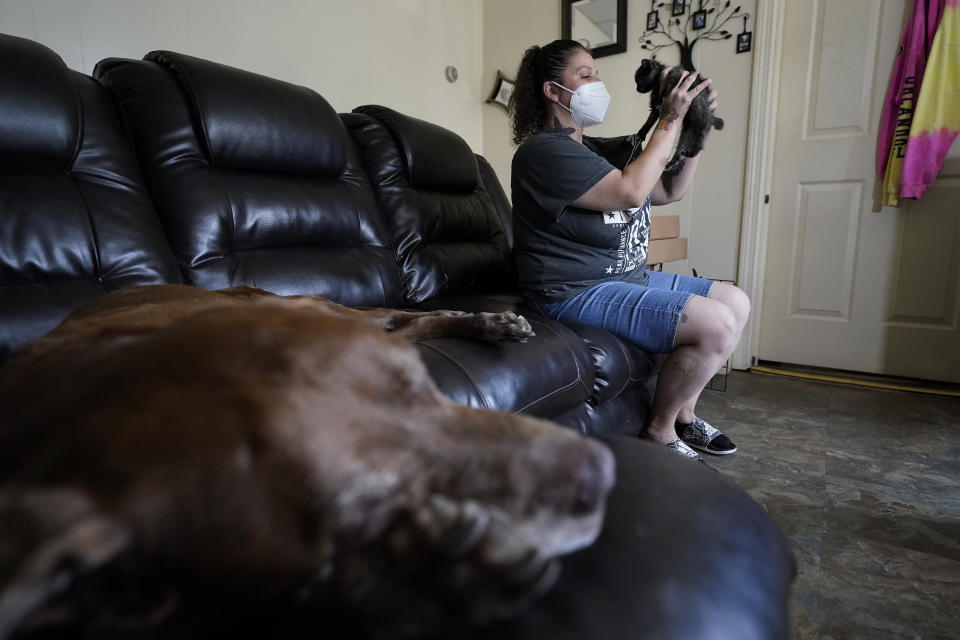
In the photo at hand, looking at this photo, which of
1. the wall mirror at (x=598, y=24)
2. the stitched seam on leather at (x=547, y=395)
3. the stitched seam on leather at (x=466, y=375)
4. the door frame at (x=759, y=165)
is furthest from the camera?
the wall mirror at (x=598, y=24)

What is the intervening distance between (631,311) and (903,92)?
226cm

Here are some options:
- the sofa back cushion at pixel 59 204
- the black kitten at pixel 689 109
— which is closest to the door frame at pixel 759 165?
the black kitten at pixel 689 109

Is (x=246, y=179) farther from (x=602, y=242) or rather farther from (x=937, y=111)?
(x=937, y=111)

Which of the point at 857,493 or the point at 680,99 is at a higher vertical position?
the point at 680,99

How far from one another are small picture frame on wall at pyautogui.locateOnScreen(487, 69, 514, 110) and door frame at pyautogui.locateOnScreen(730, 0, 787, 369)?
173 cm

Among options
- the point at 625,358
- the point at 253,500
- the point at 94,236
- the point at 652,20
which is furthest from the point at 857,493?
the point at 652,20

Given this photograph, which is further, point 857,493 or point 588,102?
point 588,102

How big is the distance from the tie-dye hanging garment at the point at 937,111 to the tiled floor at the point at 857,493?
1165mm

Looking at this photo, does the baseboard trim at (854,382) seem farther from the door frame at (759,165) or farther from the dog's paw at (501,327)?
the dog's paw at (501,327)

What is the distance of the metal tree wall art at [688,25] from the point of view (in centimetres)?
303

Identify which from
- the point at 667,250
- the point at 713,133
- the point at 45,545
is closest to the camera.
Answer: the point at 45,545

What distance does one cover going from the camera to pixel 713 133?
3184 mm

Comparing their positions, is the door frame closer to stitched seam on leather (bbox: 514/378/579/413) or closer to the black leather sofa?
the black leather sofa

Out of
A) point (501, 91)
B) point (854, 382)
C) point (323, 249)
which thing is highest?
point (501, 91)
